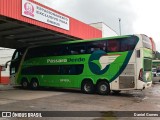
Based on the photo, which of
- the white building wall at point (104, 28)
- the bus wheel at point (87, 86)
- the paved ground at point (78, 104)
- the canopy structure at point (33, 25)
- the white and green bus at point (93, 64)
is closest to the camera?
the paved ground at point (78, 104)

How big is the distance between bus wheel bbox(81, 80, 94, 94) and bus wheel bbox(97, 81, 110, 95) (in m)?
0.57

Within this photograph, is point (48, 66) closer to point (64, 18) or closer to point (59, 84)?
point (59, 84)

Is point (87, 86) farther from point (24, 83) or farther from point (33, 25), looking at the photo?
point (24, 83)

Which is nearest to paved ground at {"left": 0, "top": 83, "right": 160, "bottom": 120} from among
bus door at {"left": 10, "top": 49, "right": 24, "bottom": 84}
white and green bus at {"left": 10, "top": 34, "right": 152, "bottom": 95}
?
white and green bus at {"left": 10, "top": 34, "right": 152, "bottom": 95}

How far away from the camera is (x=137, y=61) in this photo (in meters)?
17.9

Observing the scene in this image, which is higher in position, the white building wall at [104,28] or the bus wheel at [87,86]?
the white building wall at [104,28]

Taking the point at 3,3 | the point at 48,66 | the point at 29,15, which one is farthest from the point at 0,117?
the point at 48,66

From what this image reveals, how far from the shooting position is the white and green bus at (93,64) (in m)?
18.0

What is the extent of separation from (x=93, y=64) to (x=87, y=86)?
1.63m

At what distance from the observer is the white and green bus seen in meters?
18.0

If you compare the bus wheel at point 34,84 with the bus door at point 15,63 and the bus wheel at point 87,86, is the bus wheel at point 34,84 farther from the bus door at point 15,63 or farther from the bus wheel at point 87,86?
the bus wheel at point 87,86

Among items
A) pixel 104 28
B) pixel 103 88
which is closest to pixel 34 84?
pixel 103 88

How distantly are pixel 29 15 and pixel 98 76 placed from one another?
591 cm

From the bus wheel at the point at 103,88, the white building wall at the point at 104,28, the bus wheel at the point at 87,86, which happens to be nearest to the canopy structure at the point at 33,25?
the bus wheel at the point at 87,86
